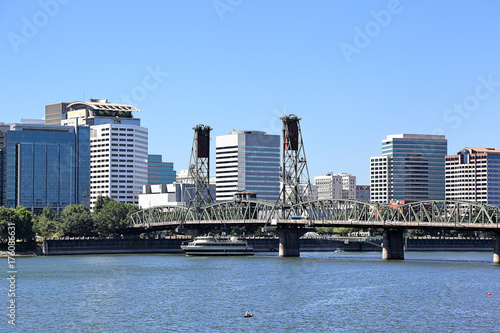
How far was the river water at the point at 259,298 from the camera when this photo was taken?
85312 mm

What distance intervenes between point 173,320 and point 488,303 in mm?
37563

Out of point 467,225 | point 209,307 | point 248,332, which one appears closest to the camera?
point 248,332

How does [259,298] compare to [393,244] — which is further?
[393,244]

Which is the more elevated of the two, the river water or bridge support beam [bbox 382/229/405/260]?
bridge support beam [bbox 382/229/405/260]

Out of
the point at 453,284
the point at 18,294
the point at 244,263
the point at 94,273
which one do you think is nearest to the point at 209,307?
the point at 18,294

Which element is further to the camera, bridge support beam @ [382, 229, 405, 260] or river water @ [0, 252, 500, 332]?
bridge support beam @ [382, 229, 405, 260]

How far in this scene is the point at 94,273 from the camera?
146 meters

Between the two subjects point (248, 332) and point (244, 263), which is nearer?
point (248, 332)

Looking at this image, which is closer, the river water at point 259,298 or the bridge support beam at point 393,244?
the river water at point 259,298

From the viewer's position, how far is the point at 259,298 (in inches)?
4181

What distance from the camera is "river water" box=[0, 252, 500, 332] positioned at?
280ft

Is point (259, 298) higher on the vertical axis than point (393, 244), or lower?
lower

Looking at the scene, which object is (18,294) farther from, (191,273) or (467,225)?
(467,225)

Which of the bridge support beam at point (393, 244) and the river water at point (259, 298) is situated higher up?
the bridge support beam at point (393, 244)
